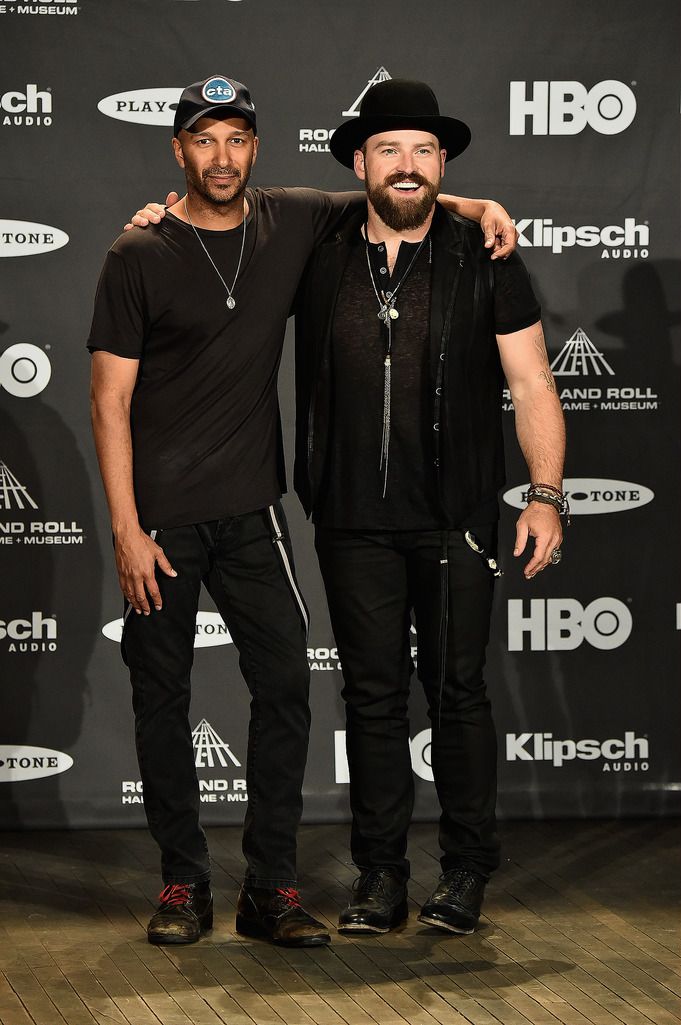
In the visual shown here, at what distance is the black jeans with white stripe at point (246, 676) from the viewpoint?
3006 millimetres

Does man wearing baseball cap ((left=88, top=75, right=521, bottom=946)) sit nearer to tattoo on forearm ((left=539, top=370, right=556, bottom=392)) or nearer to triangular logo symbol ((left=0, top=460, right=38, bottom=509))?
tattoo on forearm ((left=539, top=370, right=556, bottom=392))

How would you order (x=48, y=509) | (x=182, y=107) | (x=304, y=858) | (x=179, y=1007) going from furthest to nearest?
1. (x=48, y=509)
2. (x=304, y=858)
3. (x=182, y=107)
4. (x=179, y=1007)

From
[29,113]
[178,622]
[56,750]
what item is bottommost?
[56,750]

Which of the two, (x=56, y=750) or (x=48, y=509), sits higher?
(x=48, y=509)

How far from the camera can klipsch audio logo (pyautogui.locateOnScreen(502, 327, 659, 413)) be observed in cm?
396

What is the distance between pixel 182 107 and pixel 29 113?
3.42 feet

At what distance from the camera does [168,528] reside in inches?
117

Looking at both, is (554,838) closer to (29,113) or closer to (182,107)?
(182,107)

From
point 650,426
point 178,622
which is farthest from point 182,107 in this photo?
point 650,426

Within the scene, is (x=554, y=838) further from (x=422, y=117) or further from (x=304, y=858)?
(x=422, y=117)

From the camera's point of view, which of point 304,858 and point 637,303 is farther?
point 637,303

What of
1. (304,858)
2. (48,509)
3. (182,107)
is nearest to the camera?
(182,107)

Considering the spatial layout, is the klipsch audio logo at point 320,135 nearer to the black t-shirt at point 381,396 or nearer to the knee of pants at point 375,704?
the black t-shirt at point 381,396

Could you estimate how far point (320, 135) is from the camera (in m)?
3.88
